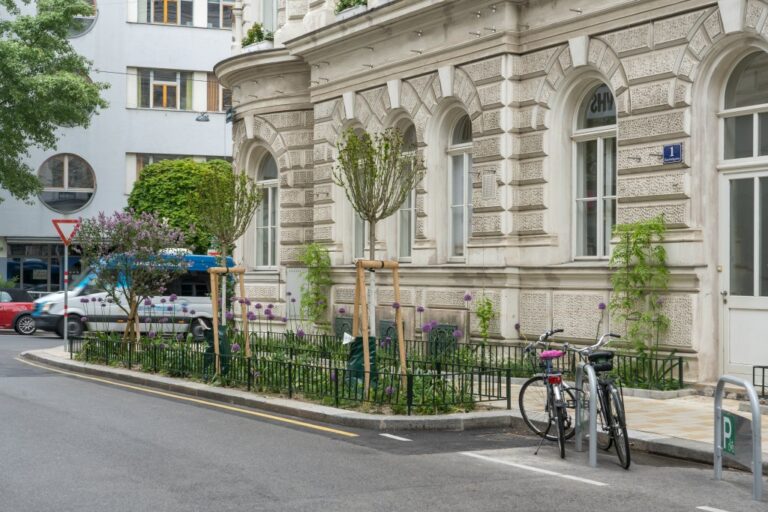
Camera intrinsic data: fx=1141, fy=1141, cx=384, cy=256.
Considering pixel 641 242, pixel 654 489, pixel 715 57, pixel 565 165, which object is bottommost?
pixel 654 489

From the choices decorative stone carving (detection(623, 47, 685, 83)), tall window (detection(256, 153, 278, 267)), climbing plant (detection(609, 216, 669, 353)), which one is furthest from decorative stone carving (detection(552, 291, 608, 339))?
tall window (detection(256, 153, 278, 267))

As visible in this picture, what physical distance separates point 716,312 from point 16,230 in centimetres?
3900

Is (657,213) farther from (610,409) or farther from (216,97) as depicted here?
(216,97)

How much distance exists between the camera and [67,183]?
49469 millimetres

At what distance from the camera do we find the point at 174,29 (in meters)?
50.3

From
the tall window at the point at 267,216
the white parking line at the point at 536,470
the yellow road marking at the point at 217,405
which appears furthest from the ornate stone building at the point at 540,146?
the white parking line at the point at 536,470

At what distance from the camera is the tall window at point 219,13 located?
5122 centimetres

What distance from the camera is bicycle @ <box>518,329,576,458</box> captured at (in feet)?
36.4

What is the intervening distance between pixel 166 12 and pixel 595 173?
36460 mm

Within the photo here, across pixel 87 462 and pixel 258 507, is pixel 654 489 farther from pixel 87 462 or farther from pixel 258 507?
pixel 87 462

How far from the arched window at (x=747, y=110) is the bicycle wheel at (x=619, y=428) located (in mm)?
5773

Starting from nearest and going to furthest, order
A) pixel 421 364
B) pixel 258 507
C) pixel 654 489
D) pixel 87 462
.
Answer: pixel 258 507 < pixel 654 489 < pixel 87 462 < pixel 421 364

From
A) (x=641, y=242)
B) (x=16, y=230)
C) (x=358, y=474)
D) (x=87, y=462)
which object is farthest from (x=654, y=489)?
(x=16, y=230)

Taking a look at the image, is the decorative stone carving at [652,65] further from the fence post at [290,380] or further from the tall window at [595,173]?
the fence post at [290,380]
